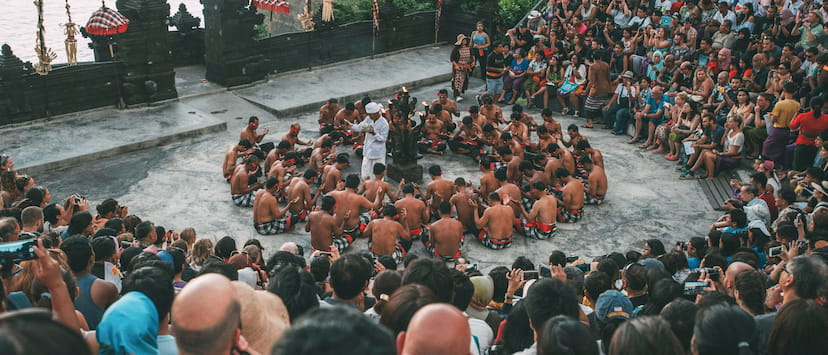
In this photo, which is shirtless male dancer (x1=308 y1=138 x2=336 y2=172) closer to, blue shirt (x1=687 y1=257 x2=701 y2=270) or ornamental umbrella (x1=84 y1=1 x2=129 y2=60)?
→ ornamental umbrella (x1=84 y1=1 x2=129 y2=60)

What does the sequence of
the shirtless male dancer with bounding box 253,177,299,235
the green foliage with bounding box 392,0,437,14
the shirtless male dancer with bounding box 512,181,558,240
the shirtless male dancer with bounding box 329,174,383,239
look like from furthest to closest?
the green foliage with bounding box 392,0,437,14, the shirtless male dancer with bounding box 512,181,558,240, the shirtless male dancer with bounding box 253,177,299,235, the shirtless male dancer with bounding box 329,174,383,239

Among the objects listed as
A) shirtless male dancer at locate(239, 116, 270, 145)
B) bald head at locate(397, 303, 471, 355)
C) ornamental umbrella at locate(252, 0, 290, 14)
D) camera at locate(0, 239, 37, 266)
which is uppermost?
ornamental umbrella at locate(252, 0, 290, 14)

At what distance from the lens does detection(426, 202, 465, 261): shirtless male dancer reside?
33.0ft

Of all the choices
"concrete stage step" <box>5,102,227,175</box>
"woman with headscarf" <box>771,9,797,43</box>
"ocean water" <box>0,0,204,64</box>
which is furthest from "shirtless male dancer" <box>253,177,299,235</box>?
"ocean water" <box>0,0,204,64</box>

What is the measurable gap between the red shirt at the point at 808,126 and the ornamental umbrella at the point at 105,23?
1260 cm

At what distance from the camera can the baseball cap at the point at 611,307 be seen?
240 inches

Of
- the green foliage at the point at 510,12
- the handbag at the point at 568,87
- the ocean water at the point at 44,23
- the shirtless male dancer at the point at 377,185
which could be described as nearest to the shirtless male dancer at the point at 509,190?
the shirtless male dancer at the point at 377,185

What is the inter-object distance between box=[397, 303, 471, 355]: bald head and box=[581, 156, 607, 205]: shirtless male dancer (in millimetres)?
9000

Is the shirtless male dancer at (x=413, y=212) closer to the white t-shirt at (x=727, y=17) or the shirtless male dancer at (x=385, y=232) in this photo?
the shirtless male dancer at (x=385, y=232)

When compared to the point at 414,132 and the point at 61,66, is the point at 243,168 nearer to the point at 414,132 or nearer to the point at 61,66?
the point at 414,132

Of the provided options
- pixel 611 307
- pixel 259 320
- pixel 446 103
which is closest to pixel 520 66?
pixel 446 103

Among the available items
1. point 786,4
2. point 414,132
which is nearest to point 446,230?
point 414,132

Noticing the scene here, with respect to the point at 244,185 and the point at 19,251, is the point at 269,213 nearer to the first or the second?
the point at 244,185

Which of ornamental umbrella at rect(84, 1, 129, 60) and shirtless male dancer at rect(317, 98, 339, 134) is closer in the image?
ornamental umbrella at rect(84, 1, 129, 60)
